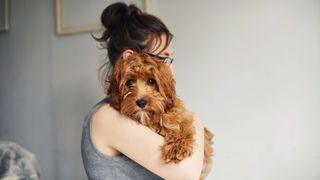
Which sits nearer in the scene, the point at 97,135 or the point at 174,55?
the point at 97,135

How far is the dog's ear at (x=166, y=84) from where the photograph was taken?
1.13 m

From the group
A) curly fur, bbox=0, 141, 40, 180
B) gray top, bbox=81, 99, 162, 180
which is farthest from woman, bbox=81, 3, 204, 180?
curly fur, bbox=0, 141, 40, 180

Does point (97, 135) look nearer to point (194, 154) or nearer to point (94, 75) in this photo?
point (194, 154)

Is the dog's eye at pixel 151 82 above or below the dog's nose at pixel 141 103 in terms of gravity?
above

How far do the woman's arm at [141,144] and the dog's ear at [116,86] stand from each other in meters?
0.04

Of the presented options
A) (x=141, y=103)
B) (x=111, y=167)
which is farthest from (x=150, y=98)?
(x=111, y=167)

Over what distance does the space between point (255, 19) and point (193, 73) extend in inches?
15.4

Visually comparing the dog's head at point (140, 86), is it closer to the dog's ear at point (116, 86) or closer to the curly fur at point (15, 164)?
the dog's ear at point (116, 86)

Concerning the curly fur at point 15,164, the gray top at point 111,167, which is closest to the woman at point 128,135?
the gray top at point 111,167

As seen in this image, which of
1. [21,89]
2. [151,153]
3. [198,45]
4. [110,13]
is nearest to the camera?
[151,153]

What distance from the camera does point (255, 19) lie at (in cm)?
162

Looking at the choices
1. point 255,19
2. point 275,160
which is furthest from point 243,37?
point 275,160

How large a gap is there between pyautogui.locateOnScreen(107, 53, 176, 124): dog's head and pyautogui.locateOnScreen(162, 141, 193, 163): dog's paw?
12cm

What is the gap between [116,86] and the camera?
1.15 m
